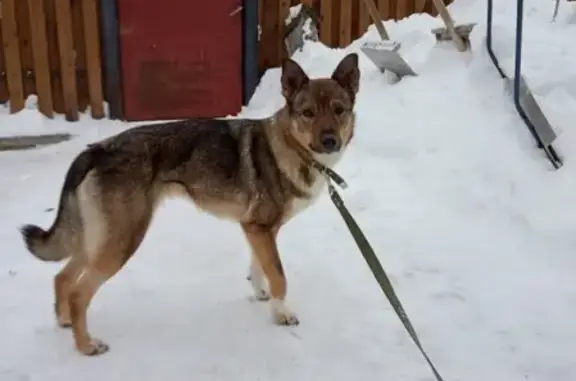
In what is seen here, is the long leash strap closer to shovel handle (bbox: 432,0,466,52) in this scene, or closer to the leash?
the leash

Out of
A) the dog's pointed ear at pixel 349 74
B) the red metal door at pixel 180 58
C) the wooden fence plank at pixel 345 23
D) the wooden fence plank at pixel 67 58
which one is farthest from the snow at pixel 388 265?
the wooden fence plank at pixel 345 23

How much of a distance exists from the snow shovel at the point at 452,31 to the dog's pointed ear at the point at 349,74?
9.65ft

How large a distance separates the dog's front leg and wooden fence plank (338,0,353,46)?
459 cm

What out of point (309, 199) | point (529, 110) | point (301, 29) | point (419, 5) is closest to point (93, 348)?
point (309, 199)

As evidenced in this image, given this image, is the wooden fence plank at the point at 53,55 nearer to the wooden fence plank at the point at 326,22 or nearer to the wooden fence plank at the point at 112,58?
the wooden fence plank at the point at 112,58

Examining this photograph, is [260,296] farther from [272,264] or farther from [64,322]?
[64,322]

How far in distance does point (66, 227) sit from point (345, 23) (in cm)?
507

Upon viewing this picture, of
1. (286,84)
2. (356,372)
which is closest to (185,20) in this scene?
(286,84)

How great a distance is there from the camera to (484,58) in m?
6.32

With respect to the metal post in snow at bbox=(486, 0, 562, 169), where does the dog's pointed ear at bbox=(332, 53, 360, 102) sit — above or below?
above

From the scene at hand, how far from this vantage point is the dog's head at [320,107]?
142 inches

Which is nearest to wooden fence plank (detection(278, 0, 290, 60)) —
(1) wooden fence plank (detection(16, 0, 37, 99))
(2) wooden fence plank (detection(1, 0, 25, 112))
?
(1) wooden fence plank (detection(16, 0, 37, 99))

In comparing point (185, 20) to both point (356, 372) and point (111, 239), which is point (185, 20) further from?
point (356, 372)

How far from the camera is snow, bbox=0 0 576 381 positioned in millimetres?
3434
